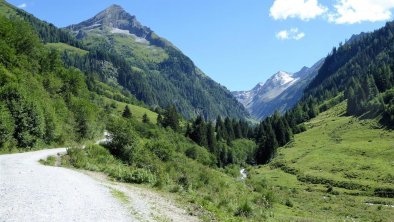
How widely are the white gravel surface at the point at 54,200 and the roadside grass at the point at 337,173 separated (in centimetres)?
3567

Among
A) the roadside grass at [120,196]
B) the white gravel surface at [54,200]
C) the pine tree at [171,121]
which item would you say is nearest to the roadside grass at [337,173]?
the roadside grass at [120,196]

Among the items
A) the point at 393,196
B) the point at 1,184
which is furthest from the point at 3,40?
the point at 393,196

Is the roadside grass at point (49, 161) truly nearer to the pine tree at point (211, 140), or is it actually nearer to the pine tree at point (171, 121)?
the pine tree at point (211, 140)

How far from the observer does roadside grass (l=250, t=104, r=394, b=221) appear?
74519mm

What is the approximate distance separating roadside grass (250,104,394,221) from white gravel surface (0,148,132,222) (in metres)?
35.7

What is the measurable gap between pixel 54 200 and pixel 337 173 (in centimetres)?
10905

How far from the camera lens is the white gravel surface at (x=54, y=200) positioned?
18.7m

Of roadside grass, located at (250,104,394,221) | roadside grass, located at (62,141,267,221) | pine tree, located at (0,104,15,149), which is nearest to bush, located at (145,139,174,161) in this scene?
roadside grass, located at (62,141,267,221)

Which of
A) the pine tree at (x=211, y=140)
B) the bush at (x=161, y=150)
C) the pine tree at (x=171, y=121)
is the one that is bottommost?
the pine tree at (x=211, y=140)

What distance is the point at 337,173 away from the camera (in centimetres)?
11881

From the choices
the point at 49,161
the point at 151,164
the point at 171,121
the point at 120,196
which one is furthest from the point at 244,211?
the point at 171,121

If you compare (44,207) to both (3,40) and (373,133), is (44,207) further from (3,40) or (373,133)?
(373,133)

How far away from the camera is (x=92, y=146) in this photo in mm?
53125

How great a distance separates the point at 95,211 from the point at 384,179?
9838cm
